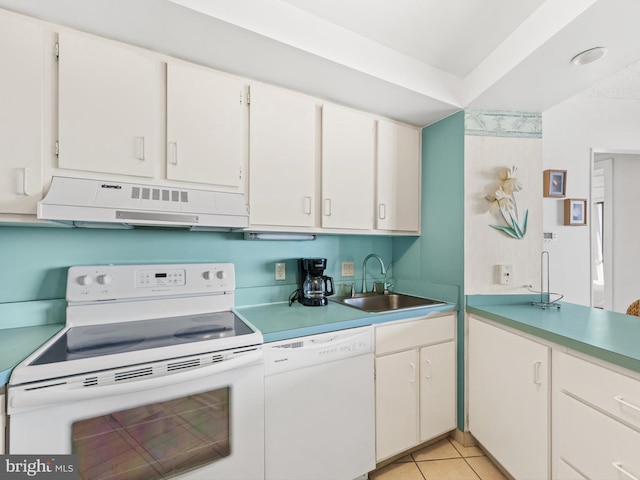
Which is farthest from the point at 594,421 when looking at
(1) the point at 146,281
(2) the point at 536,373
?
(1) the point at 146,281

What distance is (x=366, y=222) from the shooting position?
2016 mm

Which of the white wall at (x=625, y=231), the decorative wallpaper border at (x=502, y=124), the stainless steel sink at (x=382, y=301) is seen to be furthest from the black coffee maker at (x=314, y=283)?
the white wall at (x=625, y=231)

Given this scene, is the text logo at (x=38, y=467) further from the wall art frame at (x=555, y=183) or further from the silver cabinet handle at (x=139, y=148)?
the wall art frame at (x=555, y=183)

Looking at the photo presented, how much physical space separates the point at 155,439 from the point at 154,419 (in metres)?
0.08

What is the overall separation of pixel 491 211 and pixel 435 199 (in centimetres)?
37

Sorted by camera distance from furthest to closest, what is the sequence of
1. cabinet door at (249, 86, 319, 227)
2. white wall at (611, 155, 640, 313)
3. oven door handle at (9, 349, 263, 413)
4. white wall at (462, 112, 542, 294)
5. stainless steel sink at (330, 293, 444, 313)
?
white wall at (611, 155, 640, 313) < stainless steel sink at (330, 293, 444, 313) < white wall at (462, 112, 542, 294) < cabinet door at (249, 86, 319, 227) < oven door handle at (9, 349, 263, 413)

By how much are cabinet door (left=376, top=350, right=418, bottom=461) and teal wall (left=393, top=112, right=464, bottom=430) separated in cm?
40

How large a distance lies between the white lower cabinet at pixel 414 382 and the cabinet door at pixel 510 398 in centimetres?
15

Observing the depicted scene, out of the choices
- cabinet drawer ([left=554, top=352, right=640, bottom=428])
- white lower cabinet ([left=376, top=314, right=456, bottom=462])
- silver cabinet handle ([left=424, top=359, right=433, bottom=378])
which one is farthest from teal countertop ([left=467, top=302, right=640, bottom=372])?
silver cabinet handle ([left=424, top=359, right=433, bottom=378])

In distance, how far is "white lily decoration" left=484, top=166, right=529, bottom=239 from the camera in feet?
6.30

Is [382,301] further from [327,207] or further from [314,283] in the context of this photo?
[327,207]

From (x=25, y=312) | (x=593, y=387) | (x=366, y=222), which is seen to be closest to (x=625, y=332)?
(x=593, y=387)

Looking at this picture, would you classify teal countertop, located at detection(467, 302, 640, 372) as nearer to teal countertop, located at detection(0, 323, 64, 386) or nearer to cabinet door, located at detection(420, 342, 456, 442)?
cabinet door, located at detection(420, 342, 456, 442)

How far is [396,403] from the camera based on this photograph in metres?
1.72
